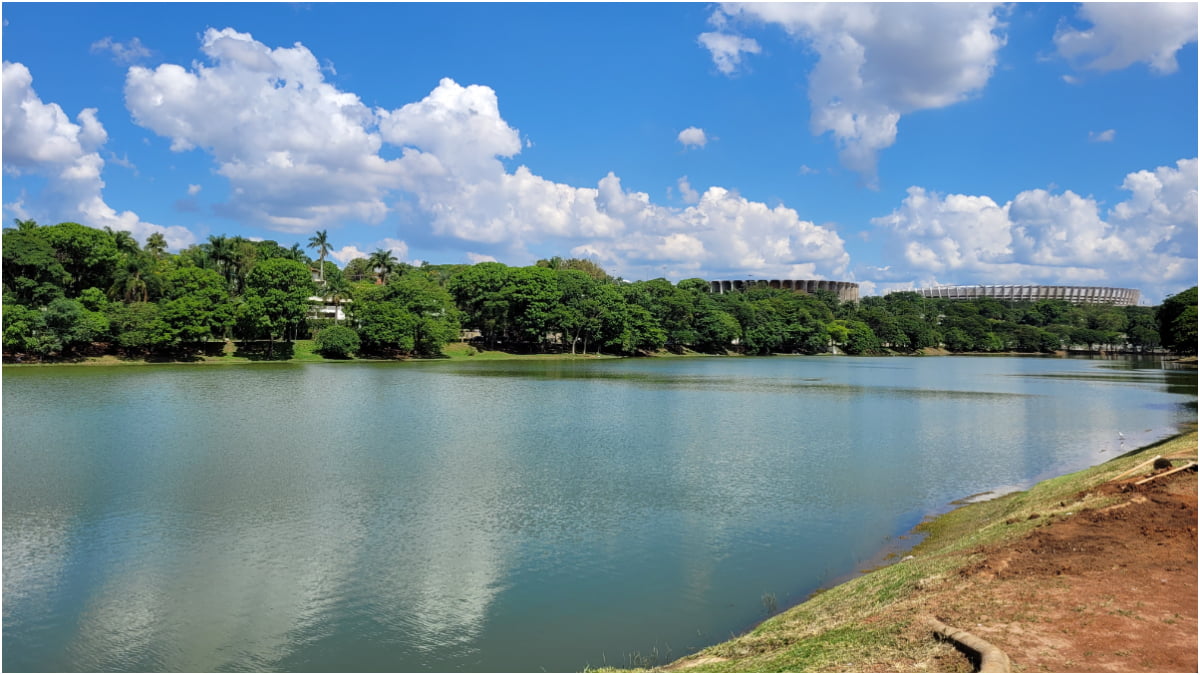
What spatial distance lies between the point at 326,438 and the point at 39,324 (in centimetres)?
5425

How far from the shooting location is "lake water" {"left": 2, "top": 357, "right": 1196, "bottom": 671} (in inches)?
472

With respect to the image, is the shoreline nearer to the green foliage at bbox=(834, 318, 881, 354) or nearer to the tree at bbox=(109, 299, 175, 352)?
the tree at bbox=(109, 299, 175, 352)

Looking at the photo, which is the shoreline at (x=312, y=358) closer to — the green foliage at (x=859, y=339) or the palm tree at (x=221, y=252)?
the palm tree at (x=221, y=252)

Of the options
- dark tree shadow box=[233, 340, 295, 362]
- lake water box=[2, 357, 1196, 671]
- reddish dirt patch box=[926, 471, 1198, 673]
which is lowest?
lake water box=[2, 357, 1196, 671]

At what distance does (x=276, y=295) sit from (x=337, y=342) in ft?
27.1

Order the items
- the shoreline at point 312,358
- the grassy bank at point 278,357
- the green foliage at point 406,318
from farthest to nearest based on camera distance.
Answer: the green foliage at point 406,318 < the grassy bank at point 278,357 < the shoreline at point 312,358

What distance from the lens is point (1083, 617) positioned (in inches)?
357

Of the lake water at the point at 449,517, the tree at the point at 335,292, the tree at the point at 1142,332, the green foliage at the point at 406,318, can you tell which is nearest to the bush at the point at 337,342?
the green foliage at the point at 406,318

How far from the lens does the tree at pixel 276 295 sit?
3147 inches

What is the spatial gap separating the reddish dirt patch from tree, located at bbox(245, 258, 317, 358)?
261 feet

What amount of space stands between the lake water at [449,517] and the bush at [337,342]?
1554 inches

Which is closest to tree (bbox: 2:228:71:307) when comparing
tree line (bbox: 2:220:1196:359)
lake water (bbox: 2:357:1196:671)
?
A: tree line (bbox: 2:220:1196:359)

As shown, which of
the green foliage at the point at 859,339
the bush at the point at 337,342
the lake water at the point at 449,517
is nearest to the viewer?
the lake water at the point at 449,517

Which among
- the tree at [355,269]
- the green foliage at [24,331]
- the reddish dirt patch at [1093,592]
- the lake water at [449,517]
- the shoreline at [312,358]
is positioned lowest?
the lake water at [449,517]
